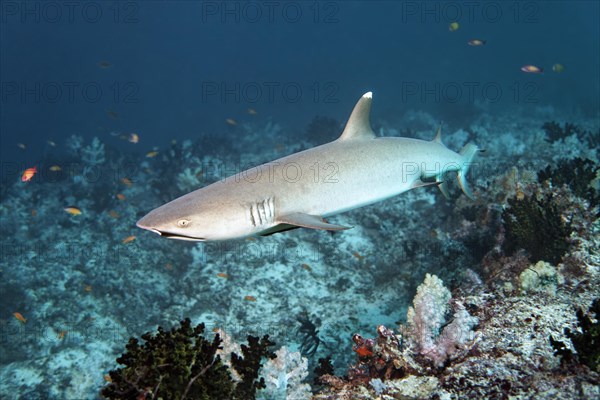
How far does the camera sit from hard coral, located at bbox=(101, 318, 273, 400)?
2.49 metres

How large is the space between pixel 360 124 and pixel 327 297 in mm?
4786

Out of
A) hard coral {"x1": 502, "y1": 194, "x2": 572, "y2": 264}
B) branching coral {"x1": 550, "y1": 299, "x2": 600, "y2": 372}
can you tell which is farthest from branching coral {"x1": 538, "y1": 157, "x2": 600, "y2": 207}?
branching coral {"x1": 550, "y1": 299, "x2": 600, "y2": 372}

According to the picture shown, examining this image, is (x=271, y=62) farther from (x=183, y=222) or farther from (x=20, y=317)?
(x=183, y=222)

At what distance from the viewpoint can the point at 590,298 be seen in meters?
3.62

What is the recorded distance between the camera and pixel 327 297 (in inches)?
323

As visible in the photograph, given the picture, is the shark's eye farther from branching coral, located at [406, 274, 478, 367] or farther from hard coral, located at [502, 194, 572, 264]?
hard coral, located at [502, 194, 572, 264]

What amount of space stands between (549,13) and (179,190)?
122068 millimetres

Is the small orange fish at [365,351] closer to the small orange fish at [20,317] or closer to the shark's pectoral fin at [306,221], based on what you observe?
the shark's pectoral fin at [306,221]

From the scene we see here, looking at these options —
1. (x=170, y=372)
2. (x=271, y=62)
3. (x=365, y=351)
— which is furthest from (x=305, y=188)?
(x=271, y=62)

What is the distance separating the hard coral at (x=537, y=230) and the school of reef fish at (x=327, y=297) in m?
0.02

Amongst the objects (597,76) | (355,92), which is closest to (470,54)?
(597,76)

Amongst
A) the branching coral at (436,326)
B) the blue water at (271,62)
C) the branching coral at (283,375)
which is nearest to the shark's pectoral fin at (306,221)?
the branching coral at (436,326)

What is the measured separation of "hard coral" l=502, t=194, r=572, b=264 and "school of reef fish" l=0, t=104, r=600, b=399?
0.08ft

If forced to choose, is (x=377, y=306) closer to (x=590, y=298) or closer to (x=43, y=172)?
(x=590, y=298)
